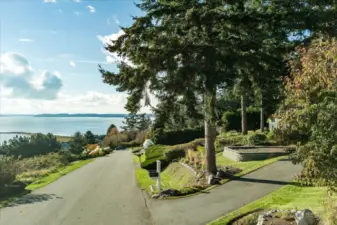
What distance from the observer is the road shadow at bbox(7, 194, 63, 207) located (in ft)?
54.1

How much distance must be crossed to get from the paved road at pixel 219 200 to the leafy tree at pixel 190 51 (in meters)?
3.05

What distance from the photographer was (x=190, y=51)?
15.5 metres

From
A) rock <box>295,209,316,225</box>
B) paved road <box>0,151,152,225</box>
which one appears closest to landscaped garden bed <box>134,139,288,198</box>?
paved road <box>0,151,152,225</box>

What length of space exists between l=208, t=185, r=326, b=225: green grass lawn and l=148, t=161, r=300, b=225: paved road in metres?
0.51

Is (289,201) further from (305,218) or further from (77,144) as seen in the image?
(77,144)

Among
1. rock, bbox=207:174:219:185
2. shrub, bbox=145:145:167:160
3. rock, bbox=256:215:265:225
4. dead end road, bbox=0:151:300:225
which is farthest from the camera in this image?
shrub, bbox=145:145:167:160

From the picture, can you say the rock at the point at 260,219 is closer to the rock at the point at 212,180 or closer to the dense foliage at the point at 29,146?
the rock at the point at 212,180

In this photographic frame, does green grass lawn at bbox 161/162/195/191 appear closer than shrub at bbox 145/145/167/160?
Yes

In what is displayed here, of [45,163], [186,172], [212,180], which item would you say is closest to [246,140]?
[186,172]

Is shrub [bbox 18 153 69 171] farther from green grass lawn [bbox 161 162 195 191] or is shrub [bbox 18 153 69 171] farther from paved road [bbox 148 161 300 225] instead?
paved road [bbox 148 161 300 225]

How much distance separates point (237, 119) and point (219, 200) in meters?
29.7

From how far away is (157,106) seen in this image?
641 inches

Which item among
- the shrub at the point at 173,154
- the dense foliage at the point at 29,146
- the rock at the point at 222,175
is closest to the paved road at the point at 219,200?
the rock at the point at 222,175

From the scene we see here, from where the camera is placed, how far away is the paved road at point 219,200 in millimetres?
11367
